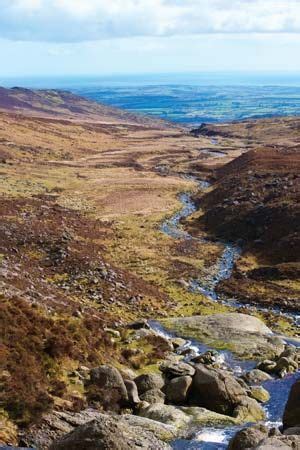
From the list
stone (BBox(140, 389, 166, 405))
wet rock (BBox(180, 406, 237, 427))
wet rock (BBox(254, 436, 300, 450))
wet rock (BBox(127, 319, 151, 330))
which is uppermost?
wet rock (BBox(254, 436, 300, 450))

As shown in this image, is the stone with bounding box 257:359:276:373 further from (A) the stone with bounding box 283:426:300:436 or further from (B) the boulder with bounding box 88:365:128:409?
(B) the boulder with bounding box 88:365:128:409

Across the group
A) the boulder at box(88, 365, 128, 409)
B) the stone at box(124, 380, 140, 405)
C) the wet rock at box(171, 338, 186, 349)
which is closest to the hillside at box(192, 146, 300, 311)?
the wet rock at box(171, 338, 186, 349)

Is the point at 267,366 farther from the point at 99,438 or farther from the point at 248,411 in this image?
the point at 99,438

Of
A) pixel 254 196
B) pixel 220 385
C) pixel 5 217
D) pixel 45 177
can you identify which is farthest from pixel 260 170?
pixel 220 385

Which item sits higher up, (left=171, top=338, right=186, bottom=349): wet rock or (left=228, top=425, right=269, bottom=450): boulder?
(left=228, top=425, right=269, bottom=450): boulder

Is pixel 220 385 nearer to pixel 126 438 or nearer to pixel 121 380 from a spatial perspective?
pixel 121 380

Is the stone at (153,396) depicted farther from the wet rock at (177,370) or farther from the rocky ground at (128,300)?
the wet rock at (177,370)

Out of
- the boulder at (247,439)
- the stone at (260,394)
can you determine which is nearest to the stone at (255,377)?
the stone at (260,394)

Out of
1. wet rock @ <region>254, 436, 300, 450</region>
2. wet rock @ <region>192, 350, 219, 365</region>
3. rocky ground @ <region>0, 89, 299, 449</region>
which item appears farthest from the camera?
wet rock @ <region>192, 350, 219, 365</region>

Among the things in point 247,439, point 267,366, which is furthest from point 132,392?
point 267,366
